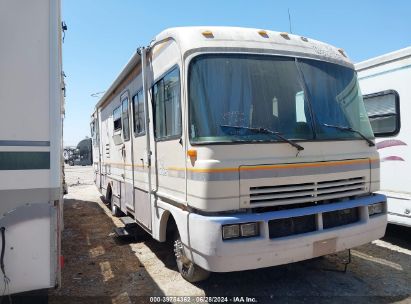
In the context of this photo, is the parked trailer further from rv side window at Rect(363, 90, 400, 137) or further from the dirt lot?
rv side window at Rect(363, 90, 400, 137)

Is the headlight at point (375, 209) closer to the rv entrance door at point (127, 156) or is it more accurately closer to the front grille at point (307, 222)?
the front grille at point (307, 222)

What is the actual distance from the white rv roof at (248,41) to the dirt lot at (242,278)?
2711 mm

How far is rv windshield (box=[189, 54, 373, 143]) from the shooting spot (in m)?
3.89

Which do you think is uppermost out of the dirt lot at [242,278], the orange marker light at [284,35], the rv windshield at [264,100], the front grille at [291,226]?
the orange marker light at [284,35]

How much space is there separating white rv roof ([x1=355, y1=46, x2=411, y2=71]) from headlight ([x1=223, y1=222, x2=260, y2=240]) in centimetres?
409

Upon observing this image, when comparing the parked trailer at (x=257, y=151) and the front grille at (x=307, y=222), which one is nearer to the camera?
the parked trailer at (x=257, y=151)

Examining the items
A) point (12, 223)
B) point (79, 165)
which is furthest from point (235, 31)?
point (79, 165)

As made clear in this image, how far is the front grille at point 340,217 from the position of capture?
419 cm

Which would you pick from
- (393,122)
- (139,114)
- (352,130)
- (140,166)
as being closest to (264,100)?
(352,130)

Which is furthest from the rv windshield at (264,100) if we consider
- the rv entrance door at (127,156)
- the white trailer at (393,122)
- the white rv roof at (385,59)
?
the rv entrance door at (127,156)

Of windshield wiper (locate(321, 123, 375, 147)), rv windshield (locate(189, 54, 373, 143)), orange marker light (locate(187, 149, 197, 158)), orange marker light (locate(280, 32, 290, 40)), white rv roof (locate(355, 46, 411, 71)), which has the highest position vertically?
white rv roof (locate(355, 46, 411, 71))

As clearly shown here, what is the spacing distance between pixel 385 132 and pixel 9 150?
18.7 ft

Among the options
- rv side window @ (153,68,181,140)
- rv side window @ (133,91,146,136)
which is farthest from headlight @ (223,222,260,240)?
rv side window @ (133,91,146,136)

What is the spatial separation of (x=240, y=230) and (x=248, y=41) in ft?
6.74
